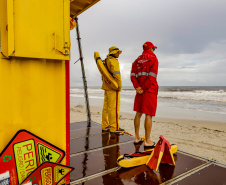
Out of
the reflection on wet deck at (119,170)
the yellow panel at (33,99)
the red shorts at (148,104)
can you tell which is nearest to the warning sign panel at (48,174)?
the yellow panel at (33,99)

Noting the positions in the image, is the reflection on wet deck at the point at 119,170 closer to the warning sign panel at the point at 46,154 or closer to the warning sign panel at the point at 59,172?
the warning sign panel at the point at 59,172

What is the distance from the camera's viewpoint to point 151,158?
2.59 metres

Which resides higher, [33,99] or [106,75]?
[106,75]

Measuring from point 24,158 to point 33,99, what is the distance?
19.4 inches

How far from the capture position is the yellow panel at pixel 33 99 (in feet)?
4.74

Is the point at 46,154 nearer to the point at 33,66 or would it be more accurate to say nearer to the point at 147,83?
the point at 33,66

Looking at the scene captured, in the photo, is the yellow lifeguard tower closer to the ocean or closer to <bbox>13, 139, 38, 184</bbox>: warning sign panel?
<bbox>13, 139, 38, 184</bbox>: warning sign panel

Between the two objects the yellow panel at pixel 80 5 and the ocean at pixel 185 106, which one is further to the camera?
the ocean at pixel 185 106

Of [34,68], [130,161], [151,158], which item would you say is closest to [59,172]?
[34,68]

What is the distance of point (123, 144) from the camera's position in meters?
3.46

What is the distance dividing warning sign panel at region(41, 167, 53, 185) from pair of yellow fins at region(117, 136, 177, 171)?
1.07 meters

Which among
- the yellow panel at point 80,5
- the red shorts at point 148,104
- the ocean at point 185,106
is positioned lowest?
the ocean at point 185,106

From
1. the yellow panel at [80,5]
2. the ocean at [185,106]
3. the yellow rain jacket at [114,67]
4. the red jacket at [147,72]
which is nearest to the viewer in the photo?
the yellow panel at [80,5]

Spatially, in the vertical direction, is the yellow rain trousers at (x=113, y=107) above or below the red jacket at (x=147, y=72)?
below
